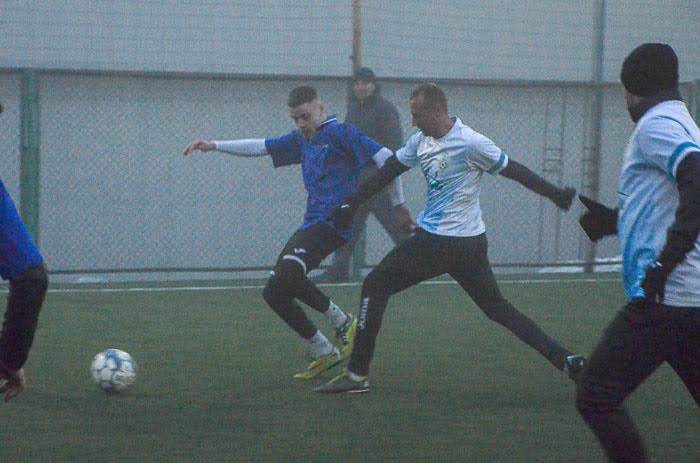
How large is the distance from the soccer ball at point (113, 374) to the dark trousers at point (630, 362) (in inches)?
119

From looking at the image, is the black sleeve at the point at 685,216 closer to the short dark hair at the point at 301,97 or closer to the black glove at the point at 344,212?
the black glove at the point at 344,212

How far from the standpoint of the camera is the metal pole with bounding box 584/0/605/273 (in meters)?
12.5

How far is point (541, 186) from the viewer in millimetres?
5984

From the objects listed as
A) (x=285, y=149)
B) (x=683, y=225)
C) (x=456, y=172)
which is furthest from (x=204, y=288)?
Answer: (x=683, y=225)

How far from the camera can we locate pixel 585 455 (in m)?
4.93

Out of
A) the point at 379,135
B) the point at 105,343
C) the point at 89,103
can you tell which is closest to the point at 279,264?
the point at 105,343

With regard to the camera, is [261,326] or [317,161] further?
[261,326]

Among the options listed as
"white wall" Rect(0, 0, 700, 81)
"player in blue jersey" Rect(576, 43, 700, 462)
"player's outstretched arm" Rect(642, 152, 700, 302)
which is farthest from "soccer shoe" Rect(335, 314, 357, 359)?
"white wall" Rect(0, 0, 700, 81)

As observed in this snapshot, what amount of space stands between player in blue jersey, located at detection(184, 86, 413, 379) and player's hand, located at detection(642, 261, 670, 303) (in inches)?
122

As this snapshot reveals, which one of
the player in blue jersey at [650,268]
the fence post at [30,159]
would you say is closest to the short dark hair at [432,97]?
the player in blue jersey at [650,268]

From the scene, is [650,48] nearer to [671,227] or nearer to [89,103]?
[671,227]

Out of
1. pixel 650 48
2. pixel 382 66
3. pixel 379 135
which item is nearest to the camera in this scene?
pixel 650 48

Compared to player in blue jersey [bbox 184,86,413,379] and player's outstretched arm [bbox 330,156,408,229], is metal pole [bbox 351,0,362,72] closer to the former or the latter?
player in blue jersey [bbox 184,86,413,379]

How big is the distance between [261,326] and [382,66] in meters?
5.11
